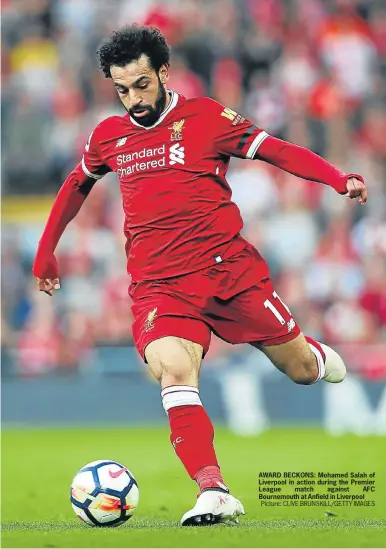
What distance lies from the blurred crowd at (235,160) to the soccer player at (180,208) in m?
6.61

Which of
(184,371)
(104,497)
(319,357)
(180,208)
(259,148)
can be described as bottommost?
(104,497)

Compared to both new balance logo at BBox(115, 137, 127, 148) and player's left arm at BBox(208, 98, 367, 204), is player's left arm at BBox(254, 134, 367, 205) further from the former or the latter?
new balance logo at BBox(115, 137, 127, 148)

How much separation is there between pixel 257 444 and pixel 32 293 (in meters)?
4.10

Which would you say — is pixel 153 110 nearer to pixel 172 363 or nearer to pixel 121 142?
pixel 121 142

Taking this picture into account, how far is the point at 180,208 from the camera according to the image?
709cm

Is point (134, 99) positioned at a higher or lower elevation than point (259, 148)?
higher

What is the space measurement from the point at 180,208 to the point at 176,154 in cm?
30

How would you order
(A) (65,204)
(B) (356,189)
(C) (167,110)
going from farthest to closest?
(A) (65,204) < (C) (167,110) < (B) (356,189)

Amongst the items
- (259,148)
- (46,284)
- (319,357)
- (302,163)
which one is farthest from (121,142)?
(319,357)

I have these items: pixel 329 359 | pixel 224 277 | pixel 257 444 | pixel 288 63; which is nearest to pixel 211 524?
pixel 224 277

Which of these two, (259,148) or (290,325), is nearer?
(259,148)

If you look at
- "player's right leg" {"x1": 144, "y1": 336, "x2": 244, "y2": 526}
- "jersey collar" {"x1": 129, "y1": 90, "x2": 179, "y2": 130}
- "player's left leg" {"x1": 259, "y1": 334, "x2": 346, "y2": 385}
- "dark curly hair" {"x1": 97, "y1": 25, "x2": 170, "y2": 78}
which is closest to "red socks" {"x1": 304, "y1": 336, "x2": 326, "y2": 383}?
"player's left leg" {"x1": 259, "y1": 334, "x2": 346, "y2": 385}

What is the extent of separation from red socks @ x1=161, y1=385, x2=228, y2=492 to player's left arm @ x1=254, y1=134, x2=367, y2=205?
4.41 ft

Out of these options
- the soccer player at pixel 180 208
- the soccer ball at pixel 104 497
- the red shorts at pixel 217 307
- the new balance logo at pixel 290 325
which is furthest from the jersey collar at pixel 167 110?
the soccer ball at pixel 104 497
